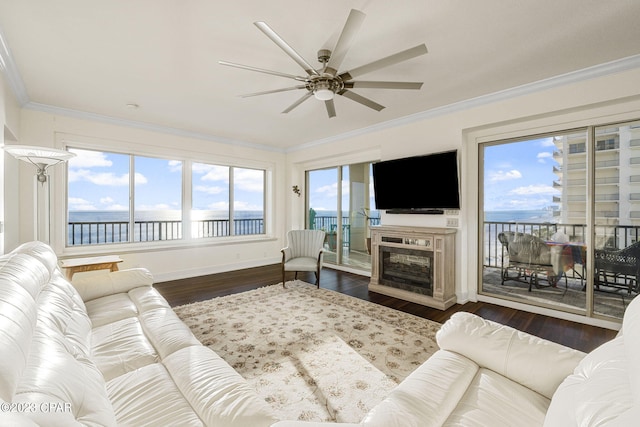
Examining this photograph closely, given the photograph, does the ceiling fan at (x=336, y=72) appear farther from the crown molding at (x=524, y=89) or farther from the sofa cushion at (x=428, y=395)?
the sofa cushion at (x=428, y=395)

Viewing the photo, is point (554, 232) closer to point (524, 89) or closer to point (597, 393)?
point (524, 89)

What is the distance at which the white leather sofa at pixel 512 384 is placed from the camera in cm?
73

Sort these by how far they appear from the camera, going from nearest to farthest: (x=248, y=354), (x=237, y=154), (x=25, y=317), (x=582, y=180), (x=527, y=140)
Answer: (x=25, y=317), (x=248, y=354), (x=582, y=180), (x=527, y=140), (x=237, y=154)

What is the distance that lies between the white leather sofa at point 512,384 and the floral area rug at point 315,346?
2.37 ft

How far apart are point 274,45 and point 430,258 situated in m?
3.03

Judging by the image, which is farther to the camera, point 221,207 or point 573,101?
point 221,207

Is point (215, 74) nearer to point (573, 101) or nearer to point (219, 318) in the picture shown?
point (219, 318)

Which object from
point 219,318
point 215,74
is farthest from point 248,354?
point 215,74

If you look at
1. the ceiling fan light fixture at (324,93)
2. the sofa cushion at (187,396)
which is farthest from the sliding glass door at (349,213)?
the sofa cushion at (187,396)

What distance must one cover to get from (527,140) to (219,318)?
13.7ft

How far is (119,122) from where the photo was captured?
Answer: 421 cm

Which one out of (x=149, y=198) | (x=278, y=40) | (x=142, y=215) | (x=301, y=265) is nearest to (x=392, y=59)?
(x=278, y=40)

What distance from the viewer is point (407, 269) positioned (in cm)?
389

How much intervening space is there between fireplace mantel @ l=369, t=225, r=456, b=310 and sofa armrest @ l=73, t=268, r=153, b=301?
2.97 m
